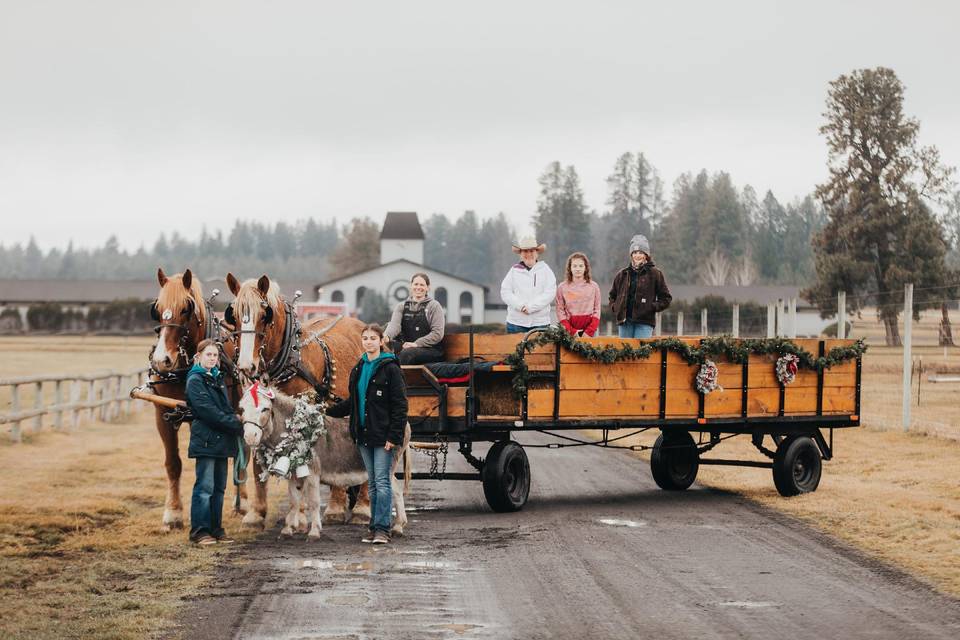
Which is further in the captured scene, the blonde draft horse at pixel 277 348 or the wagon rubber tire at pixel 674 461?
the wagon rubber tire at pixel 674 461

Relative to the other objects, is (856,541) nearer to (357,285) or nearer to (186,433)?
(186,433)

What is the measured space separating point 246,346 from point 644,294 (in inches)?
204

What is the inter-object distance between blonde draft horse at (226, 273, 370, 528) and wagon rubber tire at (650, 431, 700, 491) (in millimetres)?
4022

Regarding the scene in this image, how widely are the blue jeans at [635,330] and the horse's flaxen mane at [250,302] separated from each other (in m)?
4.59

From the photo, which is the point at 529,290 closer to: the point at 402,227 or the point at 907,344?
the point at 907,344

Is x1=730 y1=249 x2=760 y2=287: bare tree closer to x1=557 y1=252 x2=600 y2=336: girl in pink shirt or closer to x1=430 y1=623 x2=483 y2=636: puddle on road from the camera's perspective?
x1=557 y1=252 x2=600 y2=336: girl in pink shirt

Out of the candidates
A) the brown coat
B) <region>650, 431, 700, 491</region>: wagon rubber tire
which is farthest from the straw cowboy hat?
<region>650, 431, 700, 491</region>: wagon rubber tire

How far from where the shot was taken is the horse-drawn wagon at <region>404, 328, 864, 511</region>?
41.2 ft

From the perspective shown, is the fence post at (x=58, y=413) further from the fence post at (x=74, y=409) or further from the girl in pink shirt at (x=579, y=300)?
the girl in pink shirt at (x=579, y=300)

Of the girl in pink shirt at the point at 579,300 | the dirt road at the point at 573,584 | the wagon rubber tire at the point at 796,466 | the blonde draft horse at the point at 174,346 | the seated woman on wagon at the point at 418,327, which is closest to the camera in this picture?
the dirt road at the point at 573,584

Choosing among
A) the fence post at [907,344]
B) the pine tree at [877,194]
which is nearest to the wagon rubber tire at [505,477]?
the fence post at [907,344]

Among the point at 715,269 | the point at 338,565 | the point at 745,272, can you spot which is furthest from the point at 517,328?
the point at 715,269

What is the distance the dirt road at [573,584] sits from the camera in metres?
7.61

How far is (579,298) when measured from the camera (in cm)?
1366
